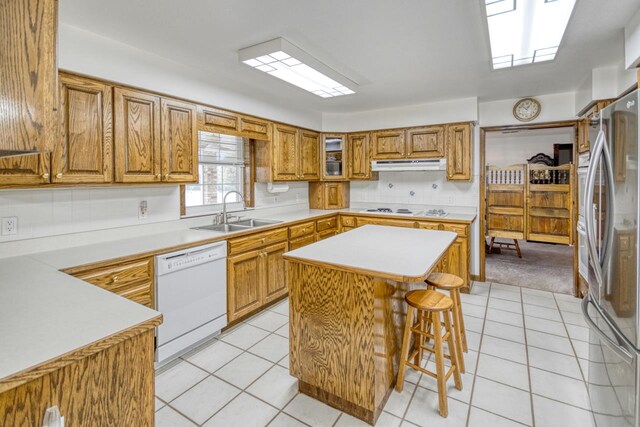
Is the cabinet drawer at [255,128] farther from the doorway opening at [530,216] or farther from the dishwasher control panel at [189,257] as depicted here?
the doorway opening at [530,216]

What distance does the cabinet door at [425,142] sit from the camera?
4.27 metres

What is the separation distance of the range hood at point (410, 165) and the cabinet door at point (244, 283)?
7.52ft

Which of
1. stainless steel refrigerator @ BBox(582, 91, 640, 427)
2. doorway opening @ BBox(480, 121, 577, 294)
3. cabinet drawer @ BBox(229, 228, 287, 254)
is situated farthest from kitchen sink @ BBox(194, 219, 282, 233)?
doorway opening @ BBox(480, 121, 577, 294)

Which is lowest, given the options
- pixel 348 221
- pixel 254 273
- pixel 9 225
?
Result: pixel 254 273

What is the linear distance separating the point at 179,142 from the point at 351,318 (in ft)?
6.91

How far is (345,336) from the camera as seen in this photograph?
187 centimetres

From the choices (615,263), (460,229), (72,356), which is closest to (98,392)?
(72,356)

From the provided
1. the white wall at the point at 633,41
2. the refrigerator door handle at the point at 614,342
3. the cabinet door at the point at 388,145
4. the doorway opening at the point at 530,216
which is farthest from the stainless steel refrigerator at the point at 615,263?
the doorway opening at the point at 530,216

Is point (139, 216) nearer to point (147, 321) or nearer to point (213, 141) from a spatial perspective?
point (213, 141)

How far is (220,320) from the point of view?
2.83 meters

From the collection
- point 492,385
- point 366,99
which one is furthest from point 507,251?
point 492,385

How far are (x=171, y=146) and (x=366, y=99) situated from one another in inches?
96.9

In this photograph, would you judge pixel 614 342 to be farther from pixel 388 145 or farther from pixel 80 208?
pixel 388 145

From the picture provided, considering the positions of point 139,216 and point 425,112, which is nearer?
point 139,216
